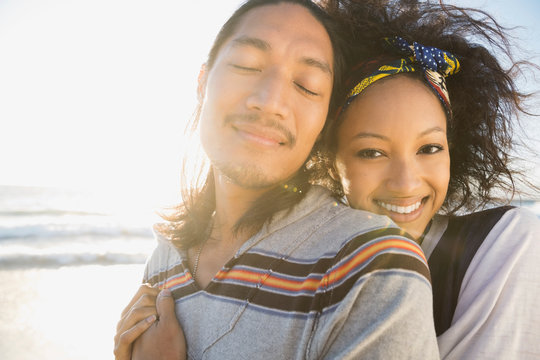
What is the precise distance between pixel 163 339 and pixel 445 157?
6.01 feet

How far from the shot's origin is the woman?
1.67m

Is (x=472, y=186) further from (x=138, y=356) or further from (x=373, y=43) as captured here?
(x=138, y=356)

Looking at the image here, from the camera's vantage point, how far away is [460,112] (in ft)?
8.51

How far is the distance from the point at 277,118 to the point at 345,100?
0.61 metres

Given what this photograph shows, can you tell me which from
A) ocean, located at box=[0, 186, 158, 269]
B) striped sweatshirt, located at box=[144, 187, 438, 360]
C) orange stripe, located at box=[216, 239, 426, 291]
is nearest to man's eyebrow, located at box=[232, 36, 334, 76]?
striped sweatshirt, located at box=[144, 187, 438, 360]

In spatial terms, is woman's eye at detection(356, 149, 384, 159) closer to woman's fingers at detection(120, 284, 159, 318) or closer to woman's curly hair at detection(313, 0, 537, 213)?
woman's curly hair at detection(313, 0, 537, 213)

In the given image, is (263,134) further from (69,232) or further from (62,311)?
(69,232)

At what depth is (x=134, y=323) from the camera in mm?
1759

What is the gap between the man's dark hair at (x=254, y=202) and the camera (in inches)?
73.7

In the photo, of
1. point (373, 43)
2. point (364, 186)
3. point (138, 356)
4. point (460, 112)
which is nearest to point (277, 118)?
point (364, 186)

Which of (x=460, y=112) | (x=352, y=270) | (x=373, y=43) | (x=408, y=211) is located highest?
(x=373, y=43)

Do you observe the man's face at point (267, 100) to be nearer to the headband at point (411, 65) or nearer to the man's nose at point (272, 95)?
the man's nose at point (272, 95)

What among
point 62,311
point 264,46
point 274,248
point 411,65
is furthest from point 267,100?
point 62,311

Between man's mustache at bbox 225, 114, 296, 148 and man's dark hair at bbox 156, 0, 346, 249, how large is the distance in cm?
26
